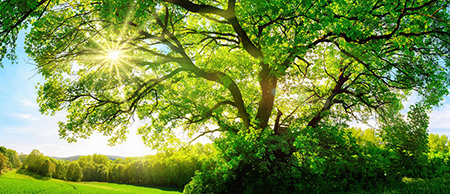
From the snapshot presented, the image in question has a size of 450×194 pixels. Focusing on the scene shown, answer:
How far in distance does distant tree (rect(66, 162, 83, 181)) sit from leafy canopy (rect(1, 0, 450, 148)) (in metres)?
91.6

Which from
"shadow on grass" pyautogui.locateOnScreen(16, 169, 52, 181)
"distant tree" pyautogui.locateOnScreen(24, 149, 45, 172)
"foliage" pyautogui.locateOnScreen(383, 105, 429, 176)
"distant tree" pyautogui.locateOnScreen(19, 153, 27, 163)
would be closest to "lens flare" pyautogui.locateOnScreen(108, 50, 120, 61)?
"foliage" pyautogui.locateOnScreen(383, 105, 429, 176)

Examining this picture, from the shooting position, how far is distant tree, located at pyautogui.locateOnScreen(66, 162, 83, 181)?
8800 cm

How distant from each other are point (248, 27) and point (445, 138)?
277 ft

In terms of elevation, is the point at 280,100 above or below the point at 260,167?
above

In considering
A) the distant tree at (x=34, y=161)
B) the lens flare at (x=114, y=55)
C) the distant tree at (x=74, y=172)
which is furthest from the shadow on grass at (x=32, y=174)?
the lens flare at (x=114, y=55)

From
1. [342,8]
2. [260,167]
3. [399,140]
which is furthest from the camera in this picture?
[399,140]

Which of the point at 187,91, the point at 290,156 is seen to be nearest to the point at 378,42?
the point at 290,156

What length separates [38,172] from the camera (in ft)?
282

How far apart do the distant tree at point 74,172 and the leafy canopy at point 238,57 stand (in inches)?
3607

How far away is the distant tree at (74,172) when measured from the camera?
289 ft

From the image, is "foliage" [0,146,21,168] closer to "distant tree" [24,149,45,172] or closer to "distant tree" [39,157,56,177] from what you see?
"distant tree" [24,149,45,172]

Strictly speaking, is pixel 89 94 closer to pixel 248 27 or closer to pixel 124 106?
pixel 124 106

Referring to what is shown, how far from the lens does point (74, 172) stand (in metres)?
88.4

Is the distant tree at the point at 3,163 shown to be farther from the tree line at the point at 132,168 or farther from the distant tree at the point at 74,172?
the distant tree at the point at 74,172
